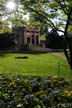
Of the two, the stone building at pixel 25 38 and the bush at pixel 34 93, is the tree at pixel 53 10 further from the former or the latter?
the stone building at pixel 25 38

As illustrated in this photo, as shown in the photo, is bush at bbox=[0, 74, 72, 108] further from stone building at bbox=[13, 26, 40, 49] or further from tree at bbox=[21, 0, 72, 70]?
stone building at bbox=[13, 26, 40, 49]

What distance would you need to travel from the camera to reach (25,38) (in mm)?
65438

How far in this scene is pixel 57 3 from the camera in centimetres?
1245

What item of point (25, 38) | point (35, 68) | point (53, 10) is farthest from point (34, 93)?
point (25, 38)

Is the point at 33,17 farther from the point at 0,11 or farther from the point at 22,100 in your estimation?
the point at 22,100

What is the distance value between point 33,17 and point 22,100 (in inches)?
316

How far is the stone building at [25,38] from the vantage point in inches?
2411

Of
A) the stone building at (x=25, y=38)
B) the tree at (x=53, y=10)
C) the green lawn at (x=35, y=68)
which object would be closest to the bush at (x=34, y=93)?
the tree at (x=53, y=10)

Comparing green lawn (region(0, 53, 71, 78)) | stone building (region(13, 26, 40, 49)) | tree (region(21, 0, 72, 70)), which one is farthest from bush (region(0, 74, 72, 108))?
stone building (region(13, 26, 40, 49))

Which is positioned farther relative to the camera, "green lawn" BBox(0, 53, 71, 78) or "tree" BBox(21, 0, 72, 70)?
"green lawn" BBox(0, 53, 71, 78)

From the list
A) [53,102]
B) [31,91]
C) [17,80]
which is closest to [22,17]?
[17,80]

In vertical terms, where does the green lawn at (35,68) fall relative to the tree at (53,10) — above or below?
below

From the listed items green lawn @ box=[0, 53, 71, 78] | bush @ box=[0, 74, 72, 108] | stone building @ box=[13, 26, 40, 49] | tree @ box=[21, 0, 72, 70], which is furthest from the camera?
stone building @ box=[13, 26, 40, 49]

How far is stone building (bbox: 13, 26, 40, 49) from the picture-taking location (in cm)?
6125
